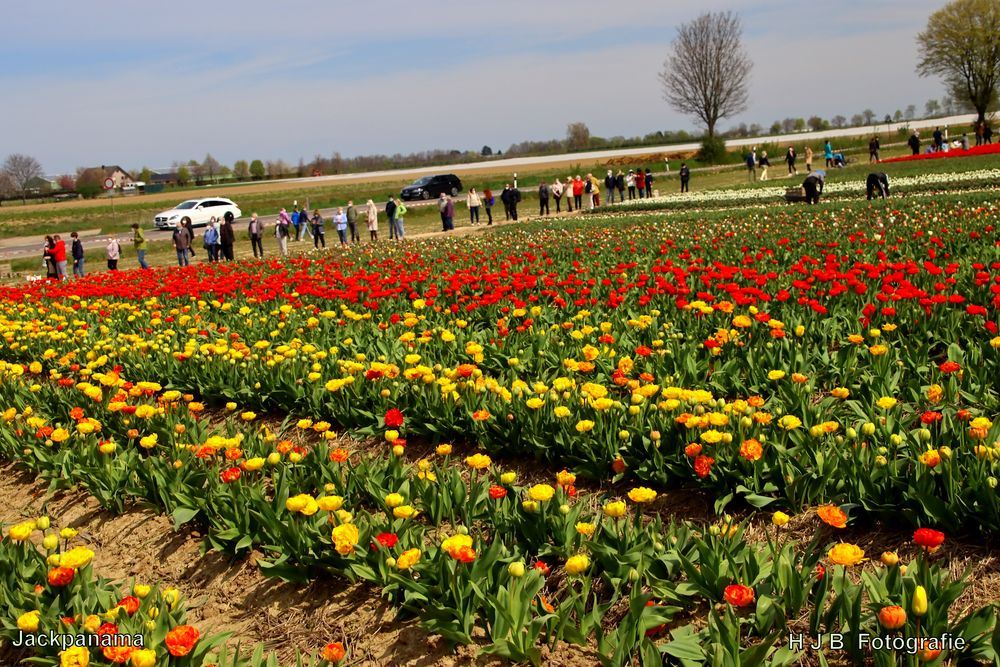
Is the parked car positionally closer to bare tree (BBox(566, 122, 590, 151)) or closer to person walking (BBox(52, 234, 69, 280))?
person walking (BBox(52, 234, 69, 280))

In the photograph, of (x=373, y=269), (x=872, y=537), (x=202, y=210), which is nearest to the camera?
(x=872, y=537)

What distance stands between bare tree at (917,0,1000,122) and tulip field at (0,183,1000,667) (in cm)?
6984

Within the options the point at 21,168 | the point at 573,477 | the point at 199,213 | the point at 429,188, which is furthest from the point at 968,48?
the point at 21,168

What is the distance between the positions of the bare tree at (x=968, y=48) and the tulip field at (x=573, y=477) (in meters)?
69.8

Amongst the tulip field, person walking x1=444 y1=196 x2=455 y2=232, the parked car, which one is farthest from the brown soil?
the parked car

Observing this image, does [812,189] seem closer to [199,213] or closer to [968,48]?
[199,213]

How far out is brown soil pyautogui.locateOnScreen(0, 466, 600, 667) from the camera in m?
3.54

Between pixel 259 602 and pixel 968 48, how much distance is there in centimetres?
7822

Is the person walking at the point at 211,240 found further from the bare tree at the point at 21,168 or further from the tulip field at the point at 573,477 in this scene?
the bare tree at the point at 21,168

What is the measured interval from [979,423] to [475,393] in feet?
10.2

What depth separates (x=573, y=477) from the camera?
3.74 m

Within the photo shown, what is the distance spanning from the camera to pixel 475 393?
18.6 ft

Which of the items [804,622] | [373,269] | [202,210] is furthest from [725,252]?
[202,210]

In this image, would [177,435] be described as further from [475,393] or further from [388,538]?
[388,538]
